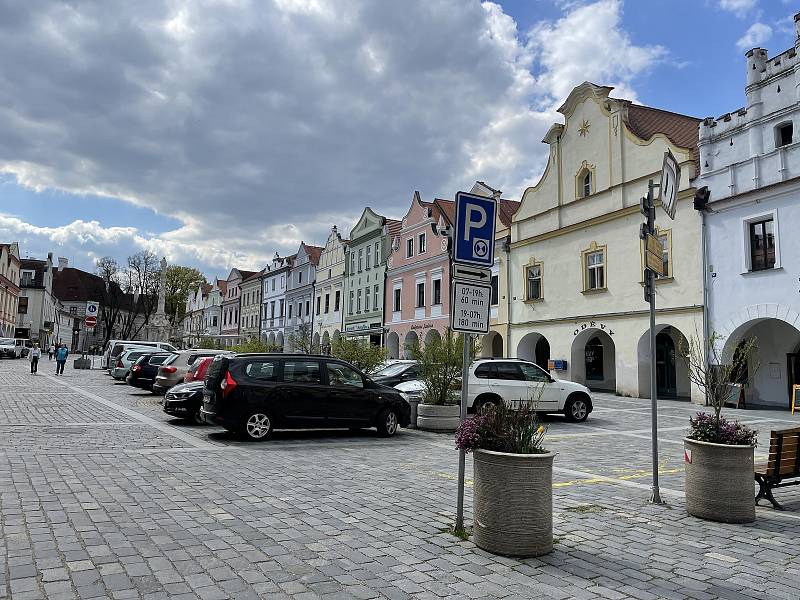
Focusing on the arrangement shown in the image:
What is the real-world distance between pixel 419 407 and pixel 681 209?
15392 millimetres

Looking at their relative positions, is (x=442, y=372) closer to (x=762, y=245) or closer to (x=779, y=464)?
(x=779, y=464)

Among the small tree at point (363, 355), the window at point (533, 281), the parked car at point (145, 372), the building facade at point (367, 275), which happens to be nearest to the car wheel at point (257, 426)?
the small tree at point (363, 355)

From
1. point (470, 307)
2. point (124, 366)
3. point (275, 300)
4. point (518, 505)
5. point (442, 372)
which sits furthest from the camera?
point (275, 300)

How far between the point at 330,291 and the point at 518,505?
5208 cm

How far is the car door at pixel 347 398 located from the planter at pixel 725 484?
7.45 metres

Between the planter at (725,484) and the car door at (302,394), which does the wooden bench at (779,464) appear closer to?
the planter at (725,484)

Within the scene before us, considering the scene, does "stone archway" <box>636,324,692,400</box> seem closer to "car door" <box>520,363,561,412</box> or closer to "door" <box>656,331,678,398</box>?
"door" <box>656,331,678,398</box>

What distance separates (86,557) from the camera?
484 centimetres

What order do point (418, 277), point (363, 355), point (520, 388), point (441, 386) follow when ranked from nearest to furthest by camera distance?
point (441, 386)
point (520, 388)
point (363, 355)
point (418, 277)

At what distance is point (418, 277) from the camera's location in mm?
41781

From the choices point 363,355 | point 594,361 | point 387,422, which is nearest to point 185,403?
point 387,422

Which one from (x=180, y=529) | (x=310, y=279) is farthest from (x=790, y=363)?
(x=310, y=279)

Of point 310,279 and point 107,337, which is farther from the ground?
point 310,279

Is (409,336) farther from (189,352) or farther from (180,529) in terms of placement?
(180,529)
